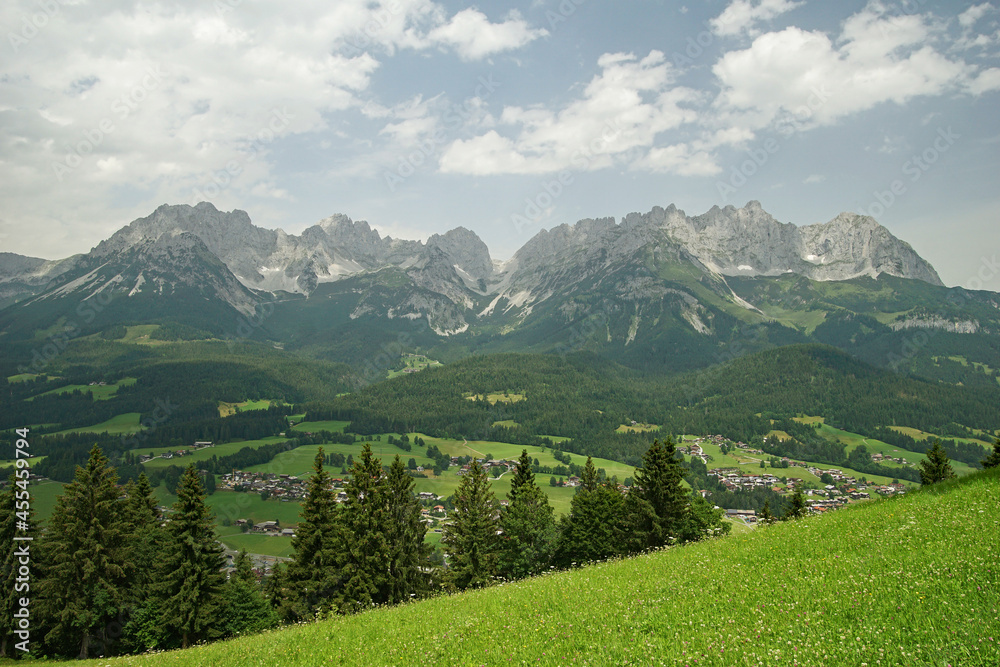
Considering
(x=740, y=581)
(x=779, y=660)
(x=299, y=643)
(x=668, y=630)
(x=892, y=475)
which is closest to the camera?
(x=779, y=660)

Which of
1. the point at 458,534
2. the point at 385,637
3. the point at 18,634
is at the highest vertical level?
the point at 385,637

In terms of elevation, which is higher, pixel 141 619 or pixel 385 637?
pixel 385 637

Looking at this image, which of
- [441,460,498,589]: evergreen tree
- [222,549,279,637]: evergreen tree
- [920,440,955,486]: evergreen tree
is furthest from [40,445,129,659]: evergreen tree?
[920,440,955,486]: evergreen tree

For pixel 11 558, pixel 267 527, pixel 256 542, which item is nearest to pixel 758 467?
pixel 267 527

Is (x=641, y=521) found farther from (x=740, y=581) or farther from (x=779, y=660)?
(x=779, y=660)

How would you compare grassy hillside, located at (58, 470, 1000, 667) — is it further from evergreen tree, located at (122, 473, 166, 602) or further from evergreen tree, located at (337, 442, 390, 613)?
evergreen tree, located at (122, 473, 166, 602)

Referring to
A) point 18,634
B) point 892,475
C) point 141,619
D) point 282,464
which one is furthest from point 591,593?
point 892,475

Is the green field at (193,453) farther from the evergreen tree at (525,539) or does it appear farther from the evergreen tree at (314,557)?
the evergreen tree at (525,539)

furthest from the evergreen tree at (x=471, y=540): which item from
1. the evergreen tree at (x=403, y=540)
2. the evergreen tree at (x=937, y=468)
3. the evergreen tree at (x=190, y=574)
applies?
the evergreen tree at (x=937, y=468)

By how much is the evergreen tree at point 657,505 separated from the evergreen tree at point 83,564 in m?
43.2

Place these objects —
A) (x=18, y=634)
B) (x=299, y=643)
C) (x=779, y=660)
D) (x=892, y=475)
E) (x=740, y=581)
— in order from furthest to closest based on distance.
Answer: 1. (x=892, y=475)
2. (x=18, y=634)
3. (x=299, y=643)
4. (x=740, y=581)
5. (x=779, y=660)

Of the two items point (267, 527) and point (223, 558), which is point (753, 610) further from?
point (267, 527)

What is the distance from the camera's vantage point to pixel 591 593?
60.3ft

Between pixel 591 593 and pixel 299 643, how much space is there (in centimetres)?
1136
